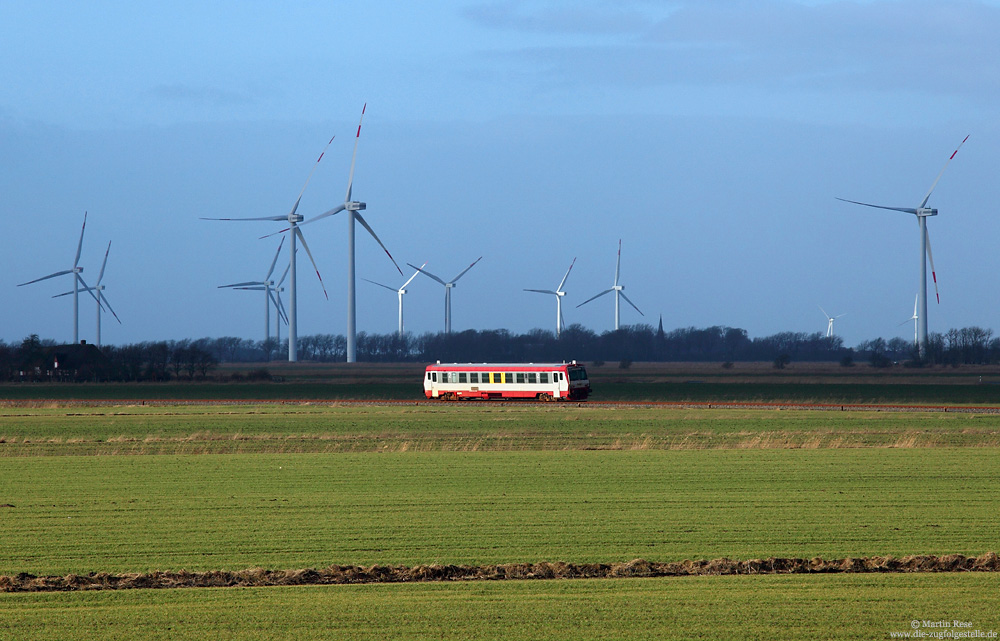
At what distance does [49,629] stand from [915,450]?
29.7 meters

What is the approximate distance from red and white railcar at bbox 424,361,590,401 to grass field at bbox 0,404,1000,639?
30167mm

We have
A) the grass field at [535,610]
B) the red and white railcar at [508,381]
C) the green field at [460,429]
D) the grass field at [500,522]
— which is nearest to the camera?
the grass field at [535,610]

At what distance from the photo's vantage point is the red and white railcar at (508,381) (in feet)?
247

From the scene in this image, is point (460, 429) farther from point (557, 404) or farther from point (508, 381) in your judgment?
point (508, 381)

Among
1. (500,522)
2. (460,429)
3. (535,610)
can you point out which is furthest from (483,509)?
(460,429)

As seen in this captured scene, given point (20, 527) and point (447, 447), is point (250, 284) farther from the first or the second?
point (20, 527)

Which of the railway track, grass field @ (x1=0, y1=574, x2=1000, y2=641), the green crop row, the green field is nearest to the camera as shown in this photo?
grass field @ (x1=0, y1=574, x2=1000, y2=641)

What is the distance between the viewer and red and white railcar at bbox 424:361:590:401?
75.2 m

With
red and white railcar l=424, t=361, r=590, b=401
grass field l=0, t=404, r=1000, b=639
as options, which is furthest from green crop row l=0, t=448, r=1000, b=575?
red and white railcar l=424, t=361, r=590, b=401

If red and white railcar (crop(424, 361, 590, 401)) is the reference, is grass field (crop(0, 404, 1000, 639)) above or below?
below

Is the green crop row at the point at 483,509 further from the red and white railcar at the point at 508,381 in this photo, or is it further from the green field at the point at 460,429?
the red and white railcar at the point at 508,381

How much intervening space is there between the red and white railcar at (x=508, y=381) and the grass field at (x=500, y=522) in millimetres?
30167

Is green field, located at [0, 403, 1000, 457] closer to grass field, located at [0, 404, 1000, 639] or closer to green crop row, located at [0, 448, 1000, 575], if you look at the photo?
grass field, located at [0, 404, 1000, 639]

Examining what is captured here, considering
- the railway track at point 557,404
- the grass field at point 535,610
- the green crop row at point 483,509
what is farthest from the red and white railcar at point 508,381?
the grass field at point 535,610
